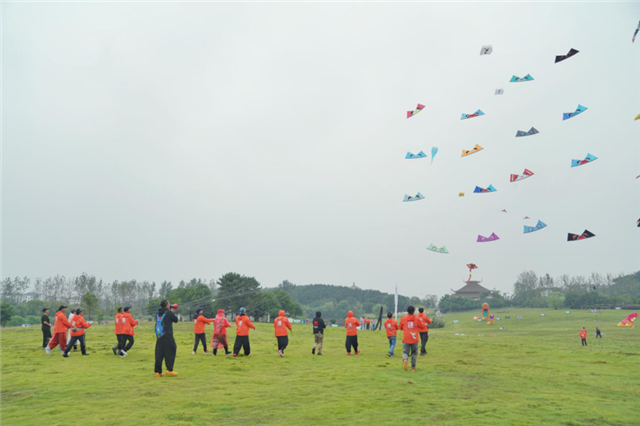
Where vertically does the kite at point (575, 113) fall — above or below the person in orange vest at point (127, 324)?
above

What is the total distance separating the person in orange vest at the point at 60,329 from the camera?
17719 mm

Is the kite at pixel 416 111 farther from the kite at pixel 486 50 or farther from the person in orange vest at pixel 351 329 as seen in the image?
the person in orange vest at pixel 351 329

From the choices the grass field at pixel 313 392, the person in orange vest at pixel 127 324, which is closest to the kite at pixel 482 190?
the grass field at pixel 313 392

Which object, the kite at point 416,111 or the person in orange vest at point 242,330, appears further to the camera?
the kite at point 416,111

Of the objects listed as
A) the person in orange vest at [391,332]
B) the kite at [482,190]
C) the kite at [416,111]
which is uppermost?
the kite at [416,111]

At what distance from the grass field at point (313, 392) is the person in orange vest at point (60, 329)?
2.94 ft

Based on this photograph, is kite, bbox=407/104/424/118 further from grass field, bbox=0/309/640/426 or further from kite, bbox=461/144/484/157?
grass field, bbox=0/309/640/426

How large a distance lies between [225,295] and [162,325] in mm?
82306

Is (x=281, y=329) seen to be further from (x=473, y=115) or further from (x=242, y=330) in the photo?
(x=473, y=115)

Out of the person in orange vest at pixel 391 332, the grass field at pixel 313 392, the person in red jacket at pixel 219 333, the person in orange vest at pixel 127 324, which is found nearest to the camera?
the grass field at pixel 313 392

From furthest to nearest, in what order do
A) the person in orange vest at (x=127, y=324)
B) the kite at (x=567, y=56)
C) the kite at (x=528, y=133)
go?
the kite at (x=528, y=133)
the kite at (x=567, y=56)
the person in orange vest at (x=127, y=324)

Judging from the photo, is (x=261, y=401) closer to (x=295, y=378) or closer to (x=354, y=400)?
(x=354, y=400)

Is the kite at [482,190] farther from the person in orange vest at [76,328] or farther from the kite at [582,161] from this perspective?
the person in orange vest at [76,328]

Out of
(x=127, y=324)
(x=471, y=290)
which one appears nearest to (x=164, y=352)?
(x=127, y=324)
